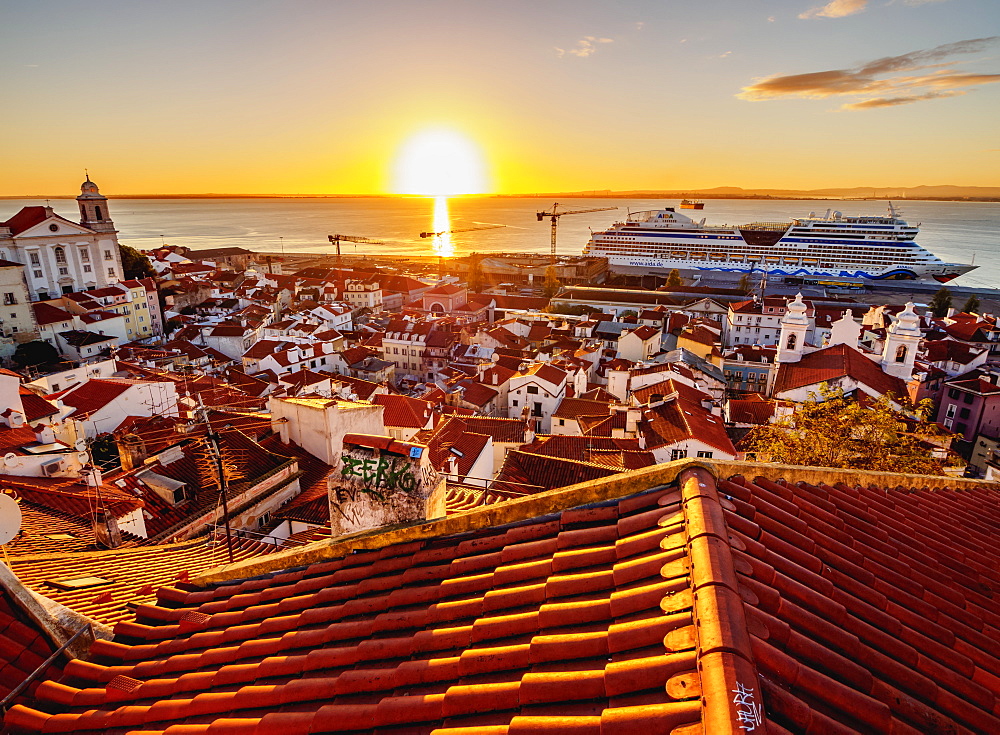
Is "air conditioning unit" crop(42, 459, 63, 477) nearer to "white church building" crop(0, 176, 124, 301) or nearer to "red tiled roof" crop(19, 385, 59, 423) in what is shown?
"red tiled roof" crop(19, 385, 59, 423)

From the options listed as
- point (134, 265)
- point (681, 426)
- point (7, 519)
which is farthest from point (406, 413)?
point (134, 265)

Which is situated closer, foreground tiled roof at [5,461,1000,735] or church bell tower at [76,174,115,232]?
foreground tiled roof at [5,461,1000,735]

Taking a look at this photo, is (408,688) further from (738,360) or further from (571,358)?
(738,360)

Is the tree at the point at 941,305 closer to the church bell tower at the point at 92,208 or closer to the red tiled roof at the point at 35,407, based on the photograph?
the red tiled roof at the point at 35,407

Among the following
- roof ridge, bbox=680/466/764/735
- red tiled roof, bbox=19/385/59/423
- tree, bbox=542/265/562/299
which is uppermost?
roof ridge, bbox=680/466/764/735

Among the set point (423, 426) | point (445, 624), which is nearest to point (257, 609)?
point (445, 624)

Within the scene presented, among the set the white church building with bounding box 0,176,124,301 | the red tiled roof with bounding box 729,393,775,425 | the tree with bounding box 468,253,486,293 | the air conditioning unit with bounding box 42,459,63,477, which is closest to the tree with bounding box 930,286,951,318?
the red tiled roof with bounding box 729,393,775,425
